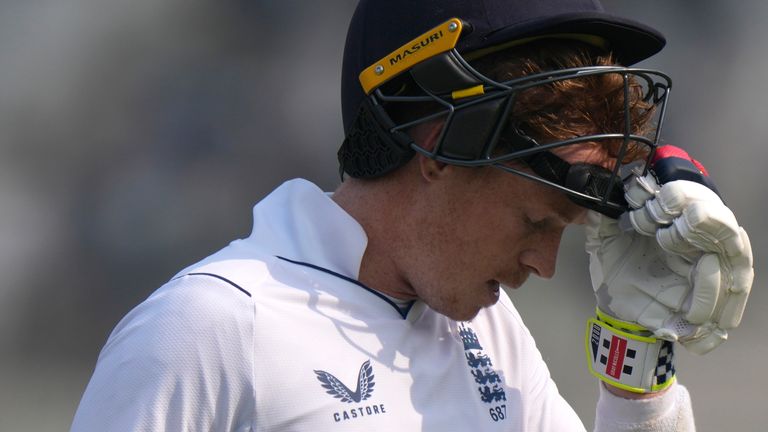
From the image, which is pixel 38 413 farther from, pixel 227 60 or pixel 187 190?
pixel 227 60

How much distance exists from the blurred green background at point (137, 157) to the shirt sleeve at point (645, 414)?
1.58m

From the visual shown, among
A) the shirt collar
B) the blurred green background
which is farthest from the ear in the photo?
the blurred green background

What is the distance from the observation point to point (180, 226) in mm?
3082

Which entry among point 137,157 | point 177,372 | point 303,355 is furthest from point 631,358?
point 137,157

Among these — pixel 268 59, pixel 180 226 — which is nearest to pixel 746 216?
pixel 268 59

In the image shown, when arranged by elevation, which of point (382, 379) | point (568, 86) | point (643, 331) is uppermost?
point (568, 86)

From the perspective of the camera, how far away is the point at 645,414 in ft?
5.58

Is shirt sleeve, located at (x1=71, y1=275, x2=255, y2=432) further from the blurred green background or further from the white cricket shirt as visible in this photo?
the blurred green background

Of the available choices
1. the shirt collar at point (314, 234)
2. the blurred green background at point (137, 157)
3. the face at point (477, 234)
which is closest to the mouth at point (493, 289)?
the face at point (477, 234)

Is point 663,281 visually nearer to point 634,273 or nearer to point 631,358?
point 634,273

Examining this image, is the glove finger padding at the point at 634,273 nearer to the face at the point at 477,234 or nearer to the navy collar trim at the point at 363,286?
the face at the point at 477,234

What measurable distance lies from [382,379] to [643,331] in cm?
57

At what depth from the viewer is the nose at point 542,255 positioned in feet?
4.95

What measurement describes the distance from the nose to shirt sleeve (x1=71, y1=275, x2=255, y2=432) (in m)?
0.47
